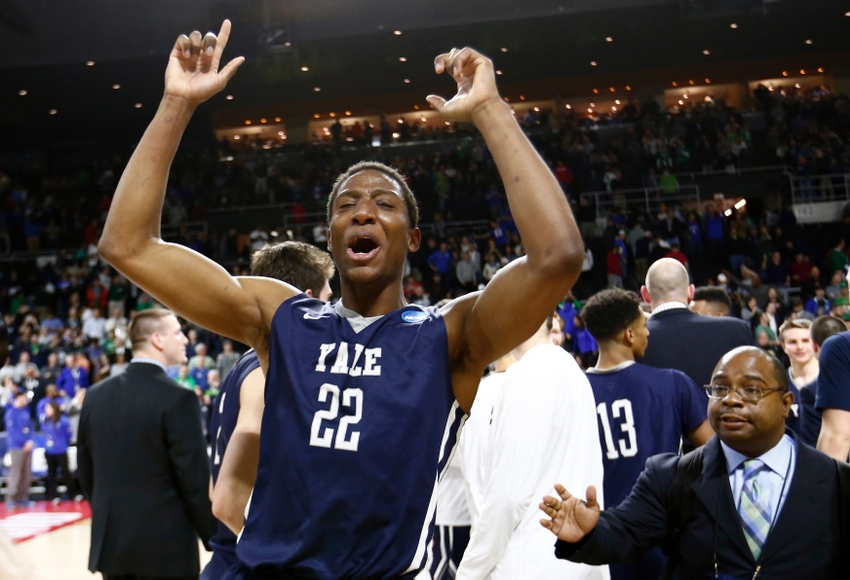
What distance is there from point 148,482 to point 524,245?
9.87 ft

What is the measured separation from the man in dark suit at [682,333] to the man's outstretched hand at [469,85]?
9.09ft

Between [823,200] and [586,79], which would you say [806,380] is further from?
[586,79]

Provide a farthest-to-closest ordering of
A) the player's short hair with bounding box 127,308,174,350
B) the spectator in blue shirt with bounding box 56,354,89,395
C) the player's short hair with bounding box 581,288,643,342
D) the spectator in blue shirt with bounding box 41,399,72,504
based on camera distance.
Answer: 1. the spectator in blue shirt with bounding box 56,354,89,395
2. the spectator in blue shirt with bounding box 41,399,72,504
3. the player's short hair with bounding box 127,308,174,350
4. the player's short hair with bounding box 581,288,643,342

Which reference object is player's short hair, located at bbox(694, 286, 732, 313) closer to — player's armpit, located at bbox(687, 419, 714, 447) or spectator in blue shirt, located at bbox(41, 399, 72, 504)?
player's armpit, located at bbox(687, 419, 714, 447)

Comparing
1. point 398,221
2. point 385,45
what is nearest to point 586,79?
point 385,45

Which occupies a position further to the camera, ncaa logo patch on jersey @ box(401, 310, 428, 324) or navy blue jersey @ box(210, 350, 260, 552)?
navy blue jersey @ box(210, 350, 260, 552)

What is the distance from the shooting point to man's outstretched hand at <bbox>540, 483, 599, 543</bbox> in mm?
2693

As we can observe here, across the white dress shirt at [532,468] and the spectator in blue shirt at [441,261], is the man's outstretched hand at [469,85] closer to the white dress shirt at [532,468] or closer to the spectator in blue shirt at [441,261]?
the white dress shirt at [532,468]

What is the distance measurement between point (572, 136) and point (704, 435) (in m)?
19.2

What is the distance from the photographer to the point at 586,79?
24.9 m

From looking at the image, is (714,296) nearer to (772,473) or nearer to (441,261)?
(772,473)

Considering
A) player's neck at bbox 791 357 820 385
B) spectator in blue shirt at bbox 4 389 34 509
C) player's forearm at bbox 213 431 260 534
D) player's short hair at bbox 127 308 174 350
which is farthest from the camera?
spectator in blue shirt at bbox 4 389 34 509

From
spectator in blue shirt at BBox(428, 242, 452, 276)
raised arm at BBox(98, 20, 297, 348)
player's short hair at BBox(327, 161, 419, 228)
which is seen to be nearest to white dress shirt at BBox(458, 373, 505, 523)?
player's short hair at BBox(327, 161, 419, 228)

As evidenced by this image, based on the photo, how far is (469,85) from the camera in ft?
6.78
